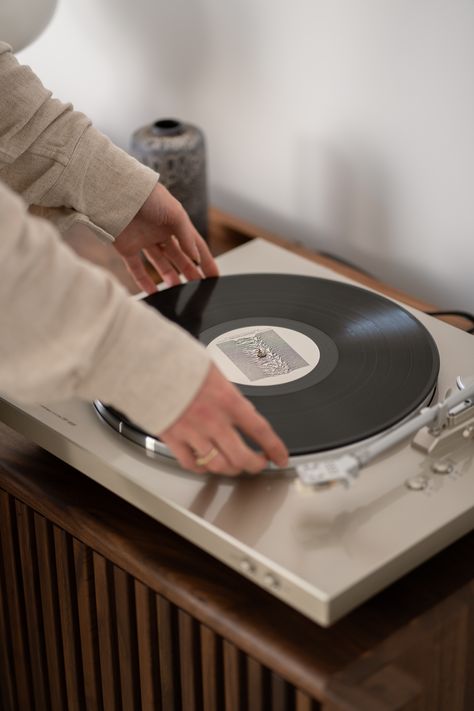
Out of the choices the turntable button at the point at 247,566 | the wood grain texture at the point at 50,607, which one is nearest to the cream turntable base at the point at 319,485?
the turntable button at the point at 247,566

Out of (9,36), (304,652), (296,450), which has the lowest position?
(304,652)

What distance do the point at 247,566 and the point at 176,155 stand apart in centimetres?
71

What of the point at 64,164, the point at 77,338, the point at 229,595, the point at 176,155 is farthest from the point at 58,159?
the point at 229,595

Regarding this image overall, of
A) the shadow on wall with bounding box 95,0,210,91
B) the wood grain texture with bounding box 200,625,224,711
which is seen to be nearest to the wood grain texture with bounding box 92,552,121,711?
the wood grain texture with bounding box 200,625,224,711

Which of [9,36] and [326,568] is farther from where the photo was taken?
[9,36]

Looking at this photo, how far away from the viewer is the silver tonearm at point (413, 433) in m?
0.79

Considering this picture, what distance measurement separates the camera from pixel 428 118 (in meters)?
1.25

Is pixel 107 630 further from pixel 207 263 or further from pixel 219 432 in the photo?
pixel 207 263

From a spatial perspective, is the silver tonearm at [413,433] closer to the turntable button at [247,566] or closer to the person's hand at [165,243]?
the turntable button at [247,566]

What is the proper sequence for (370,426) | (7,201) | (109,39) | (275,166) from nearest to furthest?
(7,201) → (370,426) → (275,166) → (109,39)

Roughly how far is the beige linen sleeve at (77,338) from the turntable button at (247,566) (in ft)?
0.38

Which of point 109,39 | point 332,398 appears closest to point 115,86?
point 109,39

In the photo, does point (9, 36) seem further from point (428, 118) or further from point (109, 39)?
point (428, 118)

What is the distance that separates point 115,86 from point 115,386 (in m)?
1.02
